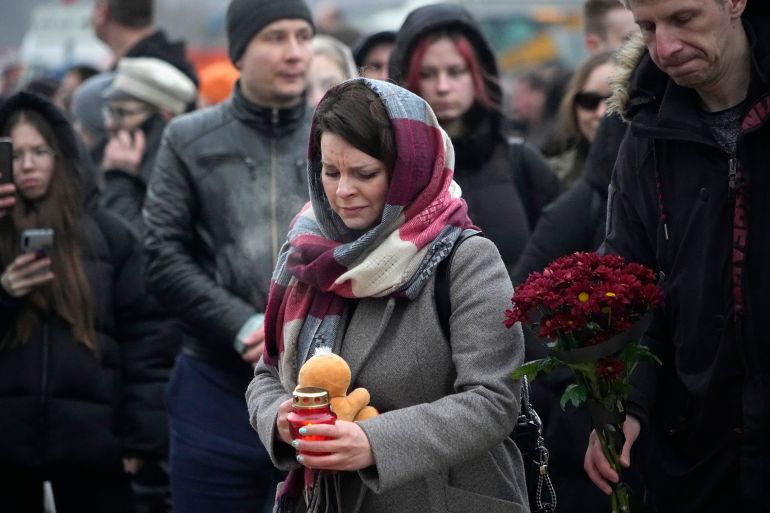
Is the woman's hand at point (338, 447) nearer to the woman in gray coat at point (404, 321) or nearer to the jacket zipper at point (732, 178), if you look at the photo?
the woman in gray coat at point (404, 321)

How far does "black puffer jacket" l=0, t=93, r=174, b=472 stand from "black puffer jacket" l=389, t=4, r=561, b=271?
1.53 m

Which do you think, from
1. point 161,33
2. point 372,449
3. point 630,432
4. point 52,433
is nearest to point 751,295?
point 630,432

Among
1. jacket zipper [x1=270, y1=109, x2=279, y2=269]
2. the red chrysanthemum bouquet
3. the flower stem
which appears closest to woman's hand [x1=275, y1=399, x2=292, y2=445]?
the red chrysanthemum bouquet

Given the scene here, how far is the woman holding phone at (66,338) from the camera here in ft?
20.1

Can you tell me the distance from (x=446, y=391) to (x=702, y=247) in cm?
80

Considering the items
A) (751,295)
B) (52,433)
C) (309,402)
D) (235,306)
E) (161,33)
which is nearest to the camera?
(309,402)

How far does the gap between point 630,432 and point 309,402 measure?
3.26 feet

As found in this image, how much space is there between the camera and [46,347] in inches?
244

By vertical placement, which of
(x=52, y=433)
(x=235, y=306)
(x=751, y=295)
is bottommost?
(x=52, y=433)

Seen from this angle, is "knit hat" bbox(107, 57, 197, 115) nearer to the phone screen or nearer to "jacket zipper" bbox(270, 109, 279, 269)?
the phone screen

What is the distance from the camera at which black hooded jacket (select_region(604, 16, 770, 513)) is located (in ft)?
12.7

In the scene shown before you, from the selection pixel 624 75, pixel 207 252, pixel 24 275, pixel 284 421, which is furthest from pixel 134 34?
pixel 284 421

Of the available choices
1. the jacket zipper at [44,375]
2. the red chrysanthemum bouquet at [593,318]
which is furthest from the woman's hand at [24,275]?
the red chrysanthemum bouquet at [593,318]

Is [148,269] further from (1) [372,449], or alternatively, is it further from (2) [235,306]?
(1) [372,449]
